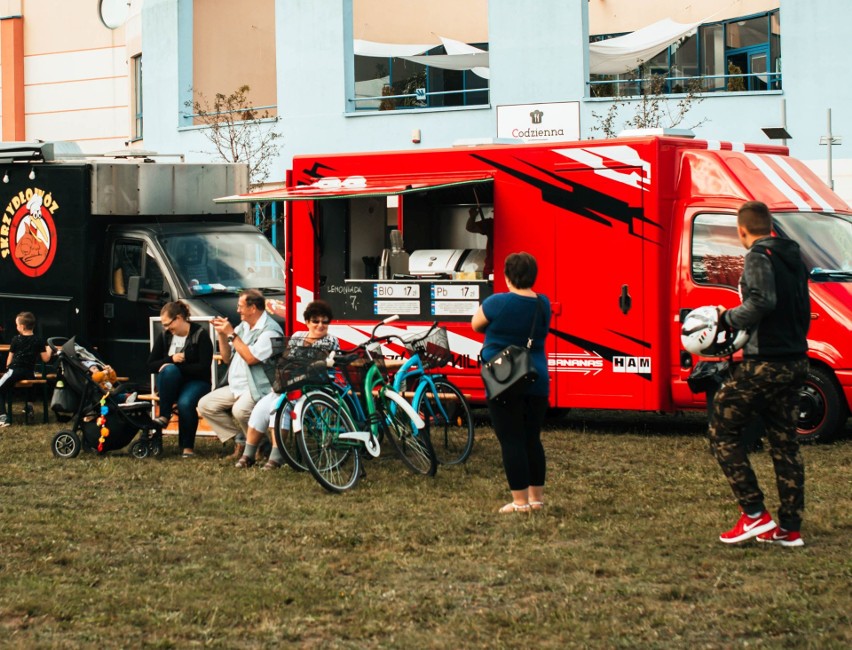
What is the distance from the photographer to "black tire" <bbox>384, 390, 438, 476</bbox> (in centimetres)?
1010

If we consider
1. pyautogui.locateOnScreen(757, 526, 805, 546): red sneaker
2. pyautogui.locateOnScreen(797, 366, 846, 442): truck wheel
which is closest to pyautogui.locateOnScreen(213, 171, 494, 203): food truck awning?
pyautogui.locateOnScreen(797, 366, 846, 442): truck wheel

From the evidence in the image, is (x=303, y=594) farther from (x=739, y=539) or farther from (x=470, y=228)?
(x=470, y=228)

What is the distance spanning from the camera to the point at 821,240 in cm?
1203

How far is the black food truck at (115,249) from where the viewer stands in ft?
47.9

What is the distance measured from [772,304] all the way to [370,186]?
6.39 m

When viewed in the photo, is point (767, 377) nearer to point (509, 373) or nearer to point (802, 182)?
point (509, 373)

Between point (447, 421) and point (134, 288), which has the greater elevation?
point (134, 288)

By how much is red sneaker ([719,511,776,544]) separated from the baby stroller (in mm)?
5521

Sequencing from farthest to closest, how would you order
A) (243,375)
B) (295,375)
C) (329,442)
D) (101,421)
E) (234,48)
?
(234,48) → (101,421) → (243,375) → (295,375) → (329,442)

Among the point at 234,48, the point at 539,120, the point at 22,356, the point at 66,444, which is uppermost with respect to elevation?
the point at 234,48

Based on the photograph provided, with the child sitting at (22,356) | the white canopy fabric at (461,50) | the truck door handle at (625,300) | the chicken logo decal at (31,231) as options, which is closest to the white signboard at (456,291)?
the truck door handle at (625,300)

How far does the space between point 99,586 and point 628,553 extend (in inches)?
109

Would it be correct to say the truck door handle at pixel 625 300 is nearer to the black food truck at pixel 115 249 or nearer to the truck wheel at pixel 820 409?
the truck wheel at pixel 820 409

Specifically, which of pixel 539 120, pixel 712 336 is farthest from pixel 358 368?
pixel 539 120
